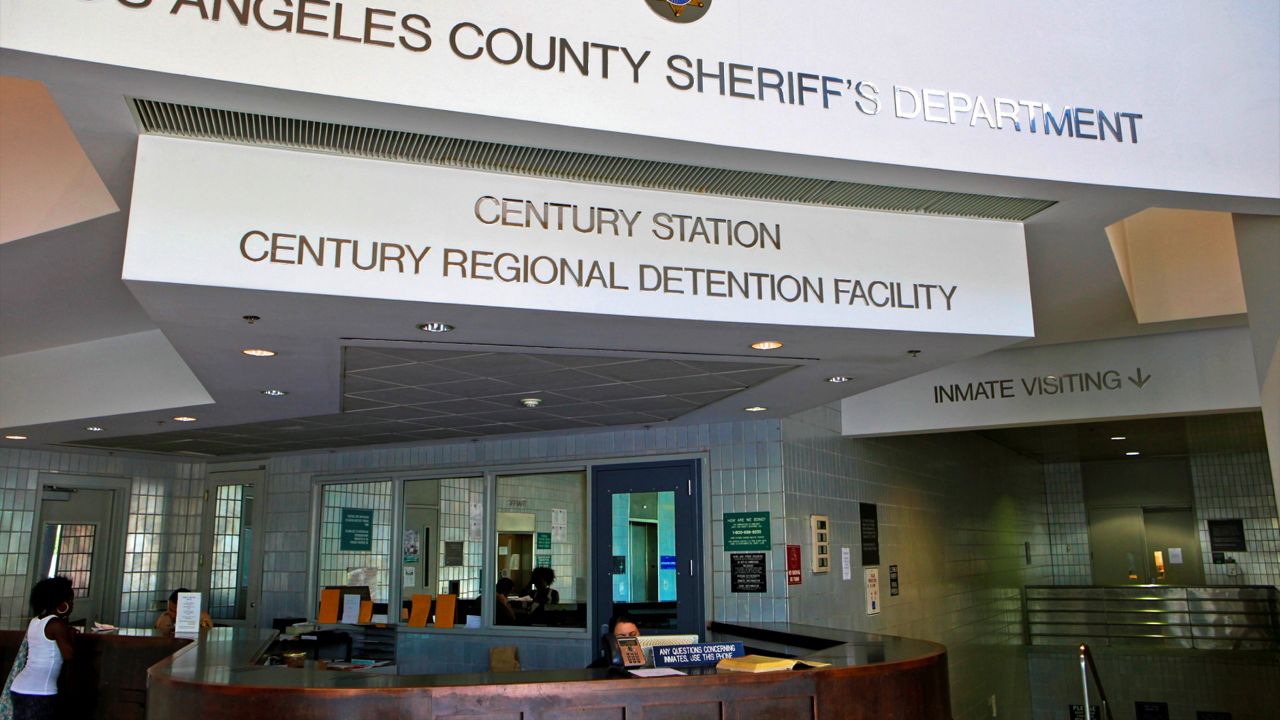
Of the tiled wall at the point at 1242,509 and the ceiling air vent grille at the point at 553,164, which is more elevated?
the ceiling air vent grille at the point at 553,164

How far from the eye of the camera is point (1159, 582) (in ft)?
42.2

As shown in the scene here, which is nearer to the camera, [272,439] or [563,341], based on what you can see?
[563,341]

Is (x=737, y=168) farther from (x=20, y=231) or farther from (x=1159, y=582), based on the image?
(x=1159, y=582)

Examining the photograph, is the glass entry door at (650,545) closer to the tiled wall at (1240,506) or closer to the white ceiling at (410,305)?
the white ceiling at (410,305)

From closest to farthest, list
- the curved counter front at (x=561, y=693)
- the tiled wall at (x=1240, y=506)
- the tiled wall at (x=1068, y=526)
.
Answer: the curved counter front at (x=561, y=693), the tiled wall at (x=1240, y=506), the tiled wall at (x=1068, y=526)

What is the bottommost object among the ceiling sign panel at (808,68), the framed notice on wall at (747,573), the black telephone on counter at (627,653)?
the black telephone on counter at (627,653)

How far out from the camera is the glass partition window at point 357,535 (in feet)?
28.5

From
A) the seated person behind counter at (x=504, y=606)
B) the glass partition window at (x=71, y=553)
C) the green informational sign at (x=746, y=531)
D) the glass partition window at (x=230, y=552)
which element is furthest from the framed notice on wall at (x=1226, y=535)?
the glass partition window at (x=71, y=553)

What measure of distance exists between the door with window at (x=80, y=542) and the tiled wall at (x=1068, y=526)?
12.8 m

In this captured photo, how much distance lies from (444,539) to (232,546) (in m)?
2.92

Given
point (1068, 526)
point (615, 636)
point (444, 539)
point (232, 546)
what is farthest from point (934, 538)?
point (232, 546)

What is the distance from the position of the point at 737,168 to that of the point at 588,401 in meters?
2.81

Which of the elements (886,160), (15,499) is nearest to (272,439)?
(15,499)

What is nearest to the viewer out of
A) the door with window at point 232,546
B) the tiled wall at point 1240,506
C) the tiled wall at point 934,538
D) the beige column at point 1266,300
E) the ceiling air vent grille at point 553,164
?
the ceiling air vent grille at point 553,164
